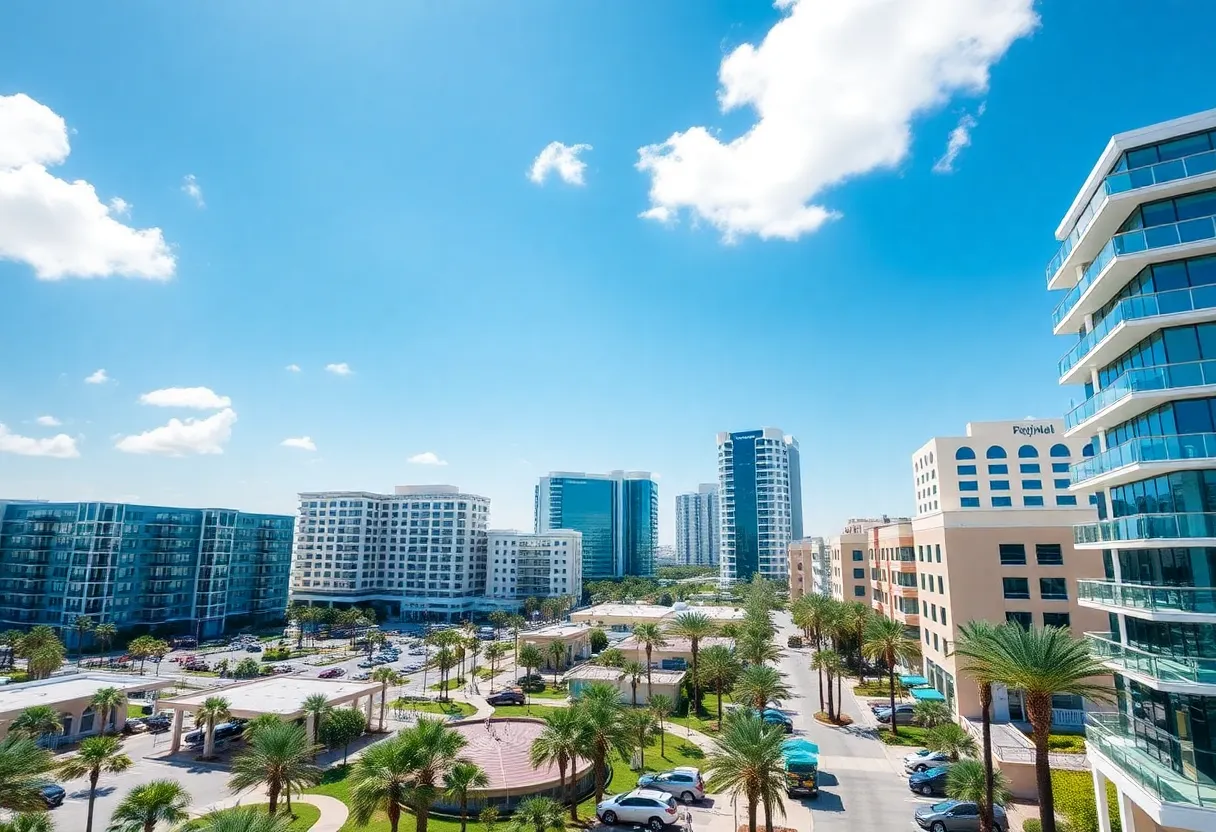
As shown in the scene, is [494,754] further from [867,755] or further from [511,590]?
[511,590]

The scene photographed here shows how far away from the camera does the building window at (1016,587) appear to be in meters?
42.7

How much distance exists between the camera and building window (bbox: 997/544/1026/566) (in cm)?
4297

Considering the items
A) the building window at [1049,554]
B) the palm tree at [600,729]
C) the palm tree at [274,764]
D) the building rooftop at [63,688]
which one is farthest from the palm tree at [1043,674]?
the building rooftop at [63,688]

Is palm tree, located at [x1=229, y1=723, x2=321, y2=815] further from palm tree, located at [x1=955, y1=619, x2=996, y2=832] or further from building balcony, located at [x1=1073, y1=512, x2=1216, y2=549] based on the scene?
building balcony, located at [x1=1073, y1=512, x2=1216, y2=549]

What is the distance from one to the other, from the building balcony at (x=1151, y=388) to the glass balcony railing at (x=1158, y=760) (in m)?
10.7

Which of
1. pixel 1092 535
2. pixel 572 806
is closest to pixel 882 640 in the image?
pixel 1092 535

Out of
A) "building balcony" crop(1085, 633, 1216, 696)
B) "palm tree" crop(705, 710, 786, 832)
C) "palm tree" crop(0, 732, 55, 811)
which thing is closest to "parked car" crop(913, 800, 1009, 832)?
"palm tree" crop(705, 710, 786, 832)

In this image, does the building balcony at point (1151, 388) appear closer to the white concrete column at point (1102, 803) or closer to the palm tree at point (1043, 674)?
the palm tree at point (1043, 674)

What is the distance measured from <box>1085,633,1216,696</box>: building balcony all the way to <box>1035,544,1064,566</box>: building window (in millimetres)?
22671

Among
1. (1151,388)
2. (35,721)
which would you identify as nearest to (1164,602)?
(1151,388)

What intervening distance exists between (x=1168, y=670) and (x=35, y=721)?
5411 cm

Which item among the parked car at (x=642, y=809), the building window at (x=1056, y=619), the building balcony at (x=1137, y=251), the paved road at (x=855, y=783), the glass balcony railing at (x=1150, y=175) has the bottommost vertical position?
the paved road at (x=855, y=783)

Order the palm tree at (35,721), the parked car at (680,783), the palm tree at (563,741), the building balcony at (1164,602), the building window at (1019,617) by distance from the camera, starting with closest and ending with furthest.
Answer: the building balcony at (1164,602)
the palm tree at (563,741)
the parked car at (680,783)
the palm tree at (35,721)
the building window at (1019,617)

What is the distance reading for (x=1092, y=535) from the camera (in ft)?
83.4
